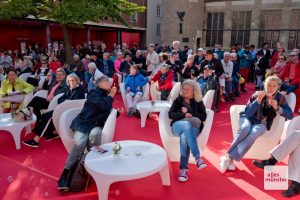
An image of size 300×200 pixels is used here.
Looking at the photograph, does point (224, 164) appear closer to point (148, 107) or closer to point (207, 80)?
point (148, 107)

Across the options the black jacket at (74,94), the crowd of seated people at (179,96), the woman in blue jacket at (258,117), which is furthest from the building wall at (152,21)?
the woman in blue jacket at (258,117)

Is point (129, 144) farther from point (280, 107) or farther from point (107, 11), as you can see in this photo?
point (107, 11)

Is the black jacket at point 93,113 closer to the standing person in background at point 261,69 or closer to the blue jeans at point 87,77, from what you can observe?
the blue jeans at point 87,77

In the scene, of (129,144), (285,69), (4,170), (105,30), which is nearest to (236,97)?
(285,69)

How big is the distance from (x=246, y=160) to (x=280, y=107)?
90 cm

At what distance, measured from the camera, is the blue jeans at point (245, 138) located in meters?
3.42

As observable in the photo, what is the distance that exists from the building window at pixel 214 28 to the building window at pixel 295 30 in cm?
546

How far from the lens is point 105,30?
24.8 meters

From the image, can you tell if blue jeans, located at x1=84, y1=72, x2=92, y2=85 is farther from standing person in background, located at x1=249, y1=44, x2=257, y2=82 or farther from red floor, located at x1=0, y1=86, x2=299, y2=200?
standing person in background, located at x1=249, y1=44, x2=257, y2=82

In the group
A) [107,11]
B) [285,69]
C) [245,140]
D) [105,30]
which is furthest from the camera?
[105,30]

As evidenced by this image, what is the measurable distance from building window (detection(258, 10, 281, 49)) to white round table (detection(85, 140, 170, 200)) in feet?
69.6

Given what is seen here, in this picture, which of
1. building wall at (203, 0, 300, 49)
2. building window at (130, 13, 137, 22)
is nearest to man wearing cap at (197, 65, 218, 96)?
building wall at (203, 0, 300, 49)

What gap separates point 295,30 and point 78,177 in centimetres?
2174

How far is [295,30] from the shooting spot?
20.3m
